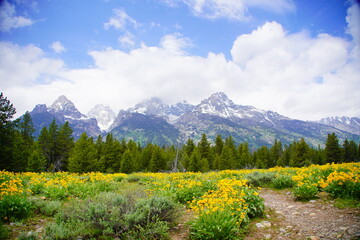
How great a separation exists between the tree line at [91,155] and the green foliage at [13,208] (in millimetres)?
24916

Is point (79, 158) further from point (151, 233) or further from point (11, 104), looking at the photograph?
point (151, 233)

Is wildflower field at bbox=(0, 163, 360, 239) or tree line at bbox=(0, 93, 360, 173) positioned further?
tree line at bbox=(0, 93, 360, 173)

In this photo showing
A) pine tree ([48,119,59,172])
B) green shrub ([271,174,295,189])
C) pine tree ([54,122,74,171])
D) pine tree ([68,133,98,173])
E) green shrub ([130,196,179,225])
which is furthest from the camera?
pine tree ([54,122,74,171])

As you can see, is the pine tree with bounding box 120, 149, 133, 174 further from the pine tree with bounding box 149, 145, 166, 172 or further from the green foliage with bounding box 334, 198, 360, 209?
the green foliage with bounding box 334, 198, 360, 209

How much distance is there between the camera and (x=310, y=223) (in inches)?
208

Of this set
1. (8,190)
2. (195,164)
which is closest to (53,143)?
(195,164)

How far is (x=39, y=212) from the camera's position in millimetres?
6453

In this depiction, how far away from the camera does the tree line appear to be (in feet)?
95.5

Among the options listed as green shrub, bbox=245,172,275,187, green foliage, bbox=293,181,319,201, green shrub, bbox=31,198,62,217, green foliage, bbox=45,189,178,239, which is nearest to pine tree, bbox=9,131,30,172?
green shrub, bbox=31,198,62,217

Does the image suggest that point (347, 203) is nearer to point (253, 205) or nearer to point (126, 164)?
point (253, 205)

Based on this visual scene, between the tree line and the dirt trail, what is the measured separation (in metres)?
24.2

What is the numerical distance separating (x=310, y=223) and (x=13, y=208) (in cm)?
845

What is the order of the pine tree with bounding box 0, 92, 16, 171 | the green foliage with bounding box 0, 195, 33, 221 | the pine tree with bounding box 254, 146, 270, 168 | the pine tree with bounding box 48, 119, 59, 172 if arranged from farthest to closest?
the pine tree with bounding box 254, 146, 270, 168 → the pine tree with bounding box 48, 119, 59, 172 → the pine tree with bounding box 0, 92, 16, 171 → the green foliage with bounding box 0, 195, 33, 221

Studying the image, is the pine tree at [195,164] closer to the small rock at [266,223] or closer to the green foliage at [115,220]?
the small rock at [266,223]
